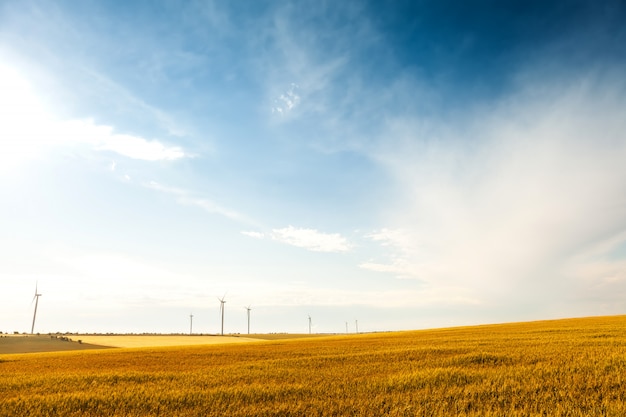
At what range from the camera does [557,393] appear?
8867mm

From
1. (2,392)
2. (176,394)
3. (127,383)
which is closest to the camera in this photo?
(176,394)

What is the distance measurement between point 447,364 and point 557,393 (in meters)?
5.66

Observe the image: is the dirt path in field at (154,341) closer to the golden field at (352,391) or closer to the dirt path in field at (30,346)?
the dirt path in field at (30,346)

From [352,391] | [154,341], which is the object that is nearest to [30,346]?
[154,341]

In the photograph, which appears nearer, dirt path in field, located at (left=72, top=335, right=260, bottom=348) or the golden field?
the golden field

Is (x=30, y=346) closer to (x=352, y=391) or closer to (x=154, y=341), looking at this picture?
(x=154, y=341)

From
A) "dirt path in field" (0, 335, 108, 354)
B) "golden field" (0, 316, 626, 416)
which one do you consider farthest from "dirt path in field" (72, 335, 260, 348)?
"golden field" (0, 316, 626, 416)

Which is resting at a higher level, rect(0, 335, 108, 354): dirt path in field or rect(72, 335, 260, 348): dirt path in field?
rect(0, 335, 108, 354): dirt path in field

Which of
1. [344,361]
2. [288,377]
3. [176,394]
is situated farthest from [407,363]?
[176,394]

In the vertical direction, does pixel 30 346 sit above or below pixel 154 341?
above

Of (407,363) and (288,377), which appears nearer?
(288,377)

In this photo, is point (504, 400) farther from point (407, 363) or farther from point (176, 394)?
point (176, 394)

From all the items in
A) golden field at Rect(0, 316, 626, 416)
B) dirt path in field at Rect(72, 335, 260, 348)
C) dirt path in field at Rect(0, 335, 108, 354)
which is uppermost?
golden field at Rect(0, 316, 626, 416)

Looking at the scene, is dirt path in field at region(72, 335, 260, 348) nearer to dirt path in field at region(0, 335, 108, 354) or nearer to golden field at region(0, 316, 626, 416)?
dirt path in field at region(0, 335, 108, 354)
